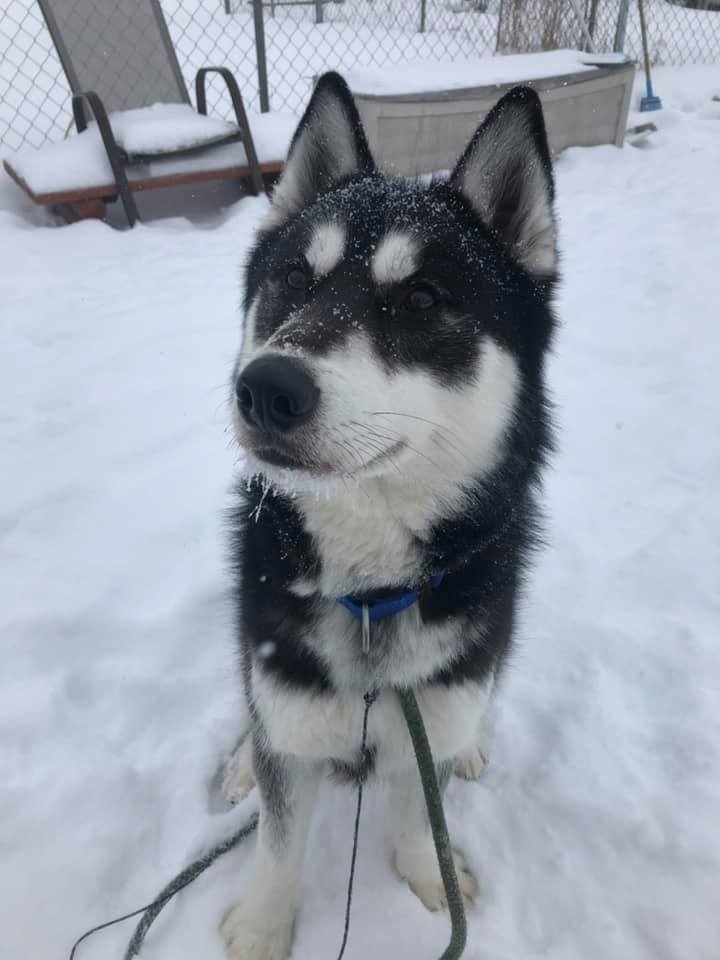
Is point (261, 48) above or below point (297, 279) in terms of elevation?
above

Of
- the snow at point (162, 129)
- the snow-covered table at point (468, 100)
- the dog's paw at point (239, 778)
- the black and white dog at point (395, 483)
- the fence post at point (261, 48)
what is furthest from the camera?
the fence post at point (261, 48)

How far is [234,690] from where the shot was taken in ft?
6.89

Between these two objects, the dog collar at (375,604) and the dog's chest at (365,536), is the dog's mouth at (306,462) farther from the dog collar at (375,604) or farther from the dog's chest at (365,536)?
the dog collar at (375,604)

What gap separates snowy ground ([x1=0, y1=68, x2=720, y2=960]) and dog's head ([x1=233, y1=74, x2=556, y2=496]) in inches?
37.2

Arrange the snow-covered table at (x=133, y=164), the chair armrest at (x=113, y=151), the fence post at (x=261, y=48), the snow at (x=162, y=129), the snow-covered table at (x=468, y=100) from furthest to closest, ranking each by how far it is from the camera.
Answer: the fence post at (x=261, y=48) → the snow-covered table at (x=468, y=100) → the snow at (x=162, y=129) → the snow-covered table at (x=133, y=164) → the chair armrest at (x=113, y=151)

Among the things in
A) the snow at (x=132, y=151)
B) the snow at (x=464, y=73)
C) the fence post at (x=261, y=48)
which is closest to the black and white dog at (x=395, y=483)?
Result: the snow at (x=132, y=151)

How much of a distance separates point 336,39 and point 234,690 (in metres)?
12.2

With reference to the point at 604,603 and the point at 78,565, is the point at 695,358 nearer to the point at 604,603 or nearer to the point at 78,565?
the point at 604,603

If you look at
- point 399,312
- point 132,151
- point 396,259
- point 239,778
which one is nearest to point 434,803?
point 239,778

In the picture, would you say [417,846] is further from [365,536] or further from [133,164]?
[133,164]

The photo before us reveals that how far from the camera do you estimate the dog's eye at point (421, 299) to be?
1406 mm

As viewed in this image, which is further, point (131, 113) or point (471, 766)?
point (131, 113)

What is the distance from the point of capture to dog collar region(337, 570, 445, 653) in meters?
1.40

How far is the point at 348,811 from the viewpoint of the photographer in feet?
6.12
